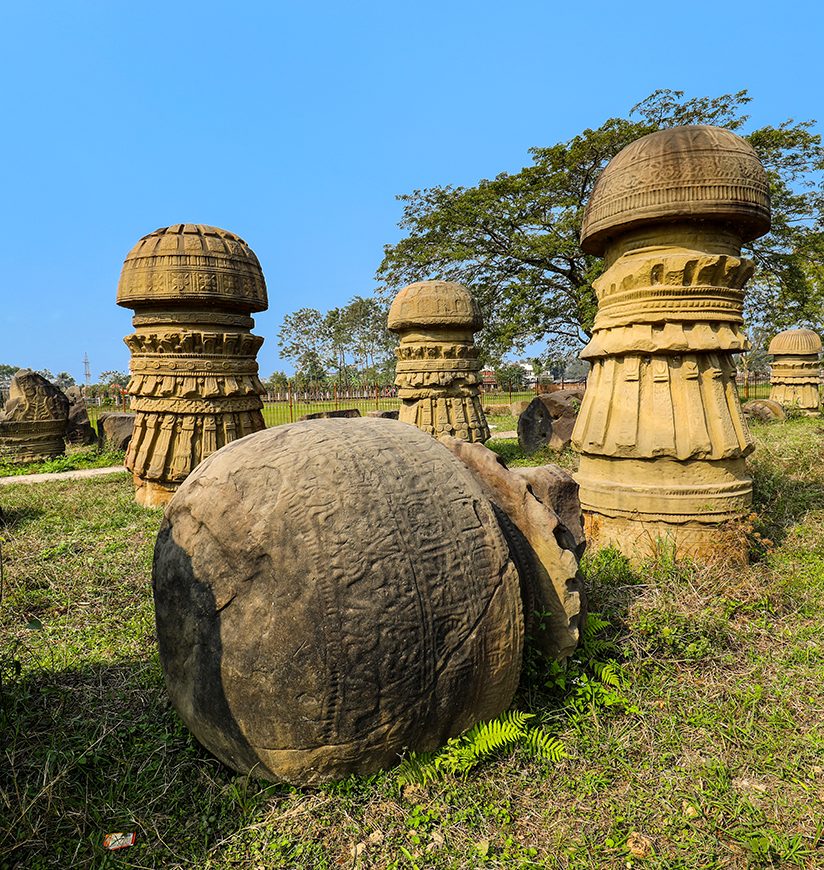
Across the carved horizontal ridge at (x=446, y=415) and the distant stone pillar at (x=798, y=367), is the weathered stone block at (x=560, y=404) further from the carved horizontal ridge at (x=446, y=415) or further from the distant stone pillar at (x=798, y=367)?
the distant stone pillar at (x=798, y=367)

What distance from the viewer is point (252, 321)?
5859 millimetres

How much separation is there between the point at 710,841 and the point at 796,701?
0.95 meters

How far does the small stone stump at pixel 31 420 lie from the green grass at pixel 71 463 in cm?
20

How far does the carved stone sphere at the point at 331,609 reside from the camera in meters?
1.69

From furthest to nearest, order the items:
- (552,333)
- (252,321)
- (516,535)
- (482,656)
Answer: (552,333), (252,321), (516,535), (482,656)

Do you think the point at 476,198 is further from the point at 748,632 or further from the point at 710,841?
the point at 710,841

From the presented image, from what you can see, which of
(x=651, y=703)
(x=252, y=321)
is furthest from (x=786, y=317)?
(x=651, y=703)

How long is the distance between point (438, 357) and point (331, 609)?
19.3 feet

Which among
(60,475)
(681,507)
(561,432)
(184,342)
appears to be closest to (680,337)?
(681,507)

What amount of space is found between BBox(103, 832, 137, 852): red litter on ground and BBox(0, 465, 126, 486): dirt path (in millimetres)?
7352

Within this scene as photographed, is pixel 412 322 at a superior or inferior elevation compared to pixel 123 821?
superior

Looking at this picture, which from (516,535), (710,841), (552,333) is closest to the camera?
(710,841)

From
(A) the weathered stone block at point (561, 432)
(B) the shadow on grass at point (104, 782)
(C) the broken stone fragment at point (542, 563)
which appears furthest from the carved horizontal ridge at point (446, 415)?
(B) the shadow on grass at point (104, 782)

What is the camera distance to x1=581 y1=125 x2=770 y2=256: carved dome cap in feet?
10.9
